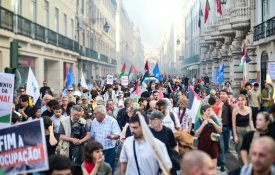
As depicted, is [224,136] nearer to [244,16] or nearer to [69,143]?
[69,143]

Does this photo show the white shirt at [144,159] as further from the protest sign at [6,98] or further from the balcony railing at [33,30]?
the balcony railing at [33,30]

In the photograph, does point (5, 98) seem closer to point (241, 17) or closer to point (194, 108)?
point (194, 108)

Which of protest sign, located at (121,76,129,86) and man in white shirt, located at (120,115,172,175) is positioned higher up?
protest sign, located at (121,76,129,86)

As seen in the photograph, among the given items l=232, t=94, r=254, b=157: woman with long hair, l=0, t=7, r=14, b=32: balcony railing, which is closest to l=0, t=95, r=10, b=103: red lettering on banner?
l=232, t=94, r=254, b=157: woman with long hair

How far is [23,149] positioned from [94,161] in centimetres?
118

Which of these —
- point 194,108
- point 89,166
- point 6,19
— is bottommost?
point 89,166

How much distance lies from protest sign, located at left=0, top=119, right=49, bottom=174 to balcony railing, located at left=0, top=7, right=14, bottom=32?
15.1m

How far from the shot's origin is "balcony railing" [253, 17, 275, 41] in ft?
72.4

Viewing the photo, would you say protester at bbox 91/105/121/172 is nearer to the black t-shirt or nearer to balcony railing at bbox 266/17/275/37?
the black t-shirt

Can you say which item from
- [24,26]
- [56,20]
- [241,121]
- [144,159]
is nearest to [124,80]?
[24,26]

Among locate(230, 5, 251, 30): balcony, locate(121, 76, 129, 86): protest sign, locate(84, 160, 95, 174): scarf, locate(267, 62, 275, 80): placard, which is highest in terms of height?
locate(230, 5, 251, 30): balcony

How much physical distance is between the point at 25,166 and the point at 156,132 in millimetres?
2227

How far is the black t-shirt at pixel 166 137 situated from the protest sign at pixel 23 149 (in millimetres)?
2078

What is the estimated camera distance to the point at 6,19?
63.5 ft
